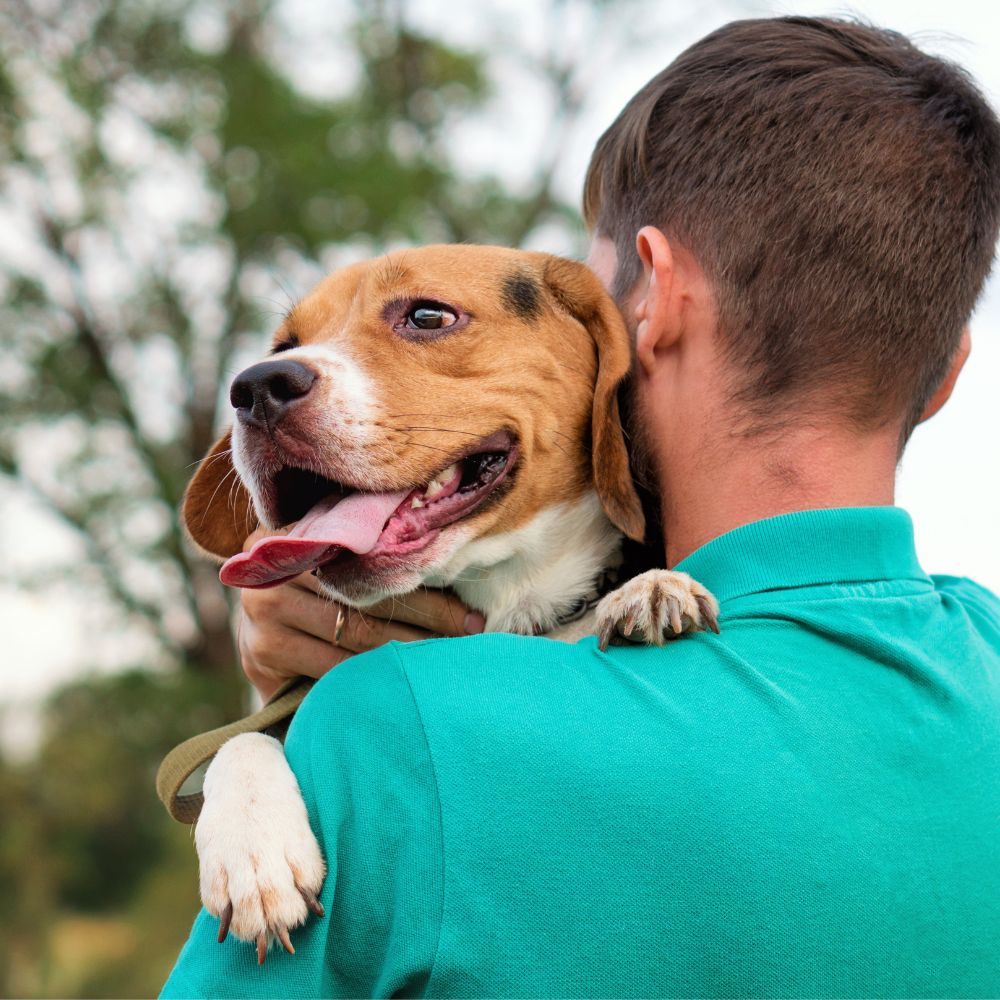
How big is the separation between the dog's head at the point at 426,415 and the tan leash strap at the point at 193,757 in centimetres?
39

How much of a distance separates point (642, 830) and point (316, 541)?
3.87 feet

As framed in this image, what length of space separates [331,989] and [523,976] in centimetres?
30

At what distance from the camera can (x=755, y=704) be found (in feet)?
6.18

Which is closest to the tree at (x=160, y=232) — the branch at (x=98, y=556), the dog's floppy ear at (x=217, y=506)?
the branch at (x=98, y=556)

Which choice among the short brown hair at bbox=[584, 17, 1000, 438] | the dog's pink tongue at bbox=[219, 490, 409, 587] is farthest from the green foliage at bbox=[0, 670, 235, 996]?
the short brown hair at bbox=[584, 17, 1000, 438]

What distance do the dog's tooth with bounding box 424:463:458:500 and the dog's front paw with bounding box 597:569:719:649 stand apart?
75 centimetres

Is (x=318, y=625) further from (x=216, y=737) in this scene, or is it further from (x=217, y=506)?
(x=217, y=506)

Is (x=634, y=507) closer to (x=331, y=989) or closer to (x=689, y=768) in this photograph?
(x=689, y=768)

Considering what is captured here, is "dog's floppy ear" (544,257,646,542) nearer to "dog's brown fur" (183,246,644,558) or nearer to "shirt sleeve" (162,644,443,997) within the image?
"dog's brown fur" (183,246,644,558)

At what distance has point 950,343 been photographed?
2.49 meters

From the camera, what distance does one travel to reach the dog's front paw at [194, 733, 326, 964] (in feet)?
5.99

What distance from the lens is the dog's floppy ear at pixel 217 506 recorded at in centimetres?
352

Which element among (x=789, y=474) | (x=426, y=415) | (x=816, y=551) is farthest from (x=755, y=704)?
(x=426, y=415)

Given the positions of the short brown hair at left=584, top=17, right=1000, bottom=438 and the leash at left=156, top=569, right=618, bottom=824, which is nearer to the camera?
the short brown hair at left=584, top=17, right=1000, bottom=438
